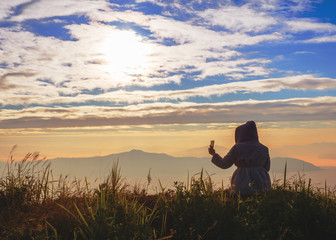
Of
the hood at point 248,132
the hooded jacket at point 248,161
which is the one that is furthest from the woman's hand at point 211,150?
the hood at point 248,132

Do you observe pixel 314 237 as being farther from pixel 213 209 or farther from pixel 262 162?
pixel 262 162

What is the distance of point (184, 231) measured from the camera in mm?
6070

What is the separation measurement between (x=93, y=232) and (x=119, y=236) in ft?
1.63

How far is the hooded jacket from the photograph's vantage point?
28.9ft

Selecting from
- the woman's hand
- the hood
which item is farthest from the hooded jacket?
the woman's hand

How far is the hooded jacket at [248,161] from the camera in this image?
28.9 ft

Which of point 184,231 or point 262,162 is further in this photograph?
point 262,162

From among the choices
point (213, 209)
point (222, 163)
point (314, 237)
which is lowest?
point (314, 237)

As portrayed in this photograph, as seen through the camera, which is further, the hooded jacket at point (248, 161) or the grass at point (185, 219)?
the hooded jacket at point (248, 161)

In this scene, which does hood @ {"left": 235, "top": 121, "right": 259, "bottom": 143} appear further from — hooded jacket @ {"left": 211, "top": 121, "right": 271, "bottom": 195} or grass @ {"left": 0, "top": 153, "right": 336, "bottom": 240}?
grass @ {"left": 0, "top": 153, "right": 336, "bottom": 240}

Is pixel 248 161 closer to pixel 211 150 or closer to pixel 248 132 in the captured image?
pixel 248 132

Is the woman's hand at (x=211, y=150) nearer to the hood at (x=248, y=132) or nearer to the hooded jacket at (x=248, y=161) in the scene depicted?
the hooded jacket at (x=248, y=161)

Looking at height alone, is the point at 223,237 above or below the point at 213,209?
below

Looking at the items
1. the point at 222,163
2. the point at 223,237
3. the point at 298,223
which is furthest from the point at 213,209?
the point at 222,163
